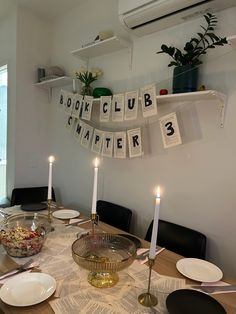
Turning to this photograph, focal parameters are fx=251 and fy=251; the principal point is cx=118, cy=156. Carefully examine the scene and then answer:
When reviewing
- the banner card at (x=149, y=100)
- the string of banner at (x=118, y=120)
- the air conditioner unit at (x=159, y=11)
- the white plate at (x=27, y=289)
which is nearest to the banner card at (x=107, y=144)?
the string of banner at (x=118, y=120)

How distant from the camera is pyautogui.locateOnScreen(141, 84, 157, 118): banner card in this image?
67.7 inches

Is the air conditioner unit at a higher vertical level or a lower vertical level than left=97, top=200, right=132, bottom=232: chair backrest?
higher

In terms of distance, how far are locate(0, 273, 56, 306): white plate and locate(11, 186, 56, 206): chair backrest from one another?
5.31 ft

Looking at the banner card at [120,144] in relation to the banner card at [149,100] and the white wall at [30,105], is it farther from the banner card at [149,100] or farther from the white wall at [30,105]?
the white wall at [30,105]

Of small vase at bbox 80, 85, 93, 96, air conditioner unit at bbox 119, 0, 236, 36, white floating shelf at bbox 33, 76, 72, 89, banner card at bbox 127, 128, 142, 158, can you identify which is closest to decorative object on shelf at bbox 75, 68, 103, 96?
small vase at bbox 80, 85, 93, 96

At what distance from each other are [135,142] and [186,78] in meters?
0.60

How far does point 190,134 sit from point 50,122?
1.90 metres

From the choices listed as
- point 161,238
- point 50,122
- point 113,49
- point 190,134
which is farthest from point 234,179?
point 50,122

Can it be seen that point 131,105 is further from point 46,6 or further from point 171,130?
point 46,6

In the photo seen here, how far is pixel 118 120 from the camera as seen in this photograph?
1.98 metres

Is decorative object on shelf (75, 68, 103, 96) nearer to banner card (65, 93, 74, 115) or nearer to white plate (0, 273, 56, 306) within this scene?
banner card (65, 93, 74, 115)

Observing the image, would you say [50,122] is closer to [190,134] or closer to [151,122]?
[151,122]

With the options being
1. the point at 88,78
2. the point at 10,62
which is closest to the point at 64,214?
the point at 88,78

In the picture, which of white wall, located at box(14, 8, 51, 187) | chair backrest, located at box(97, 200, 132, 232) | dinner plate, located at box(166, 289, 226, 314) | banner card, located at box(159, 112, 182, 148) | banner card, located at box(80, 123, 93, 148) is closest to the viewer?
dinner plate, located at box(166, 289, 226, 314)
